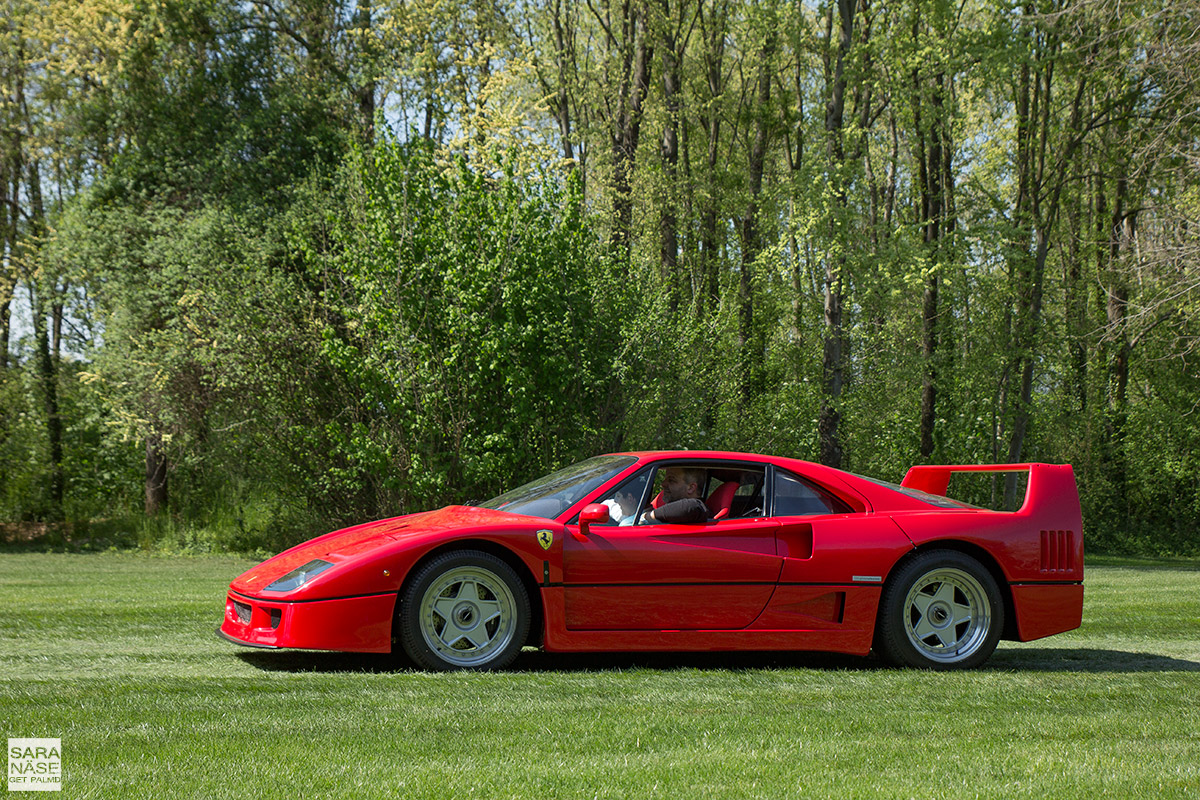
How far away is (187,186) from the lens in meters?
22.1

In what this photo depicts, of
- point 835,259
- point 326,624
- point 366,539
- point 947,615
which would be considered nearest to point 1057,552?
point 947,615

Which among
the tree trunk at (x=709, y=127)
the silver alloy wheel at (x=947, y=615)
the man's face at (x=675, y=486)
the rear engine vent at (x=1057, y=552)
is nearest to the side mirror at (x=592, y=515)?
the man's face at (x=675, y=486)

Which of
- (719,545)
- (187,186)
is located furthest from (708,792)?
(187,186)

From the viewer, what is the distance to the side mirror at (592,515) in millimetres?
6457

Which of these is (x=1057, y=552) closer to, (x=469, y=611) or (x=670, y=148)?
(x=469, y=611)

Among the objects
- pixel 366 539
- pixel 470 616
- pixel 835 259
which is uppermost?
pixel 835 259

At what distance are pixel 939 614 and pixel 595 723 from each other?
10.2ft

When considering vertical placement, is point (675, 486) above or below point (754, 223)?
below

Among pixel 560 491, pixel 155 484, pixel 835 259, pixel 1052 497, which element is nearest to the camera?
pixel 560 491

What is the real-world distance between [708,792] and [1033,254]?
26777mm

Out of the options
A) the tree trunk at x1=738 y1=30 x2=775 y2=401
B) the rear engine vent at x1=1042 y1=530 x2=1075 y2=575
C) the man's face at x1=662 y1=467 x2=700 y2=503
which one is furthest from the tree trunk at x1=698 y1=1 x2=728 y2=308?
the man's face at x1=662 y1=467 x2=700 y2=503

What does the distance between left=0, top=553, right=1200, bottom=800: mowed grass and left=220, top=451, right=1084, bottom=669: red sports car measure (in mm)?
254

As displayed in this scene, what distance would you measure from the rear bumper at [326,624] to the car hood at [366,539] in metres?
0.15

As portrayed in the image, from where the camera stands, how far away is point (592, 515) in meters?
6.46
